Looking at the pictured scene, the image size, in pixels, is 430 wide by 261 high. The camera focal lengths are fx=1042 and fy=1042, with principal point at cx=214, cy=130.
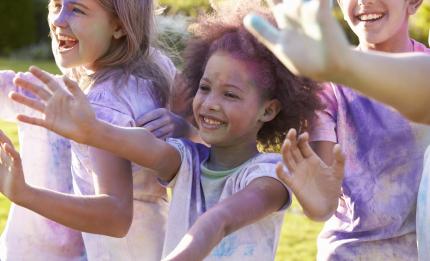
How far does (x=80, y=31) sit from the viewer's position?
3.80m

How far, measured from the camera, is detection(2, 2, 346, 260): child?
11.3ft

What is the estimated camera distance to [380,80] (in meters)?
2.48

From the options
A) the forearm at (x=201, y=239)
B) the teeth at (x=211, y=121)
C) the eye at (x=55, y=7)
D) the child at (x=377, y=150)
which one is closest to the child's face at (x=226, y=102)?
the teeth at (x=211, y=121)

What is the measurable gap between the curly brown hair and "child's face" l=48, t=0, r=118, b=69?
326 mm

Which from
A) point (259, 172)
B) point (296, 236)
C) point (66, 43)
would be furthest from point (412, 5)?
point (296, 236)

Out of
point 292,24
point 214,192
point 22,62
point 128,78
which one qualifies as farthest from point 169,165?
point 22,62

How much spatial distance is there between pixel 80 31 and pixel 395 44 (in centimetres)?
115

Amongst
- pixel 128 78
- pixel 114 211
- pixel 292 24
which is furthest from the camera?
pixel 128 78

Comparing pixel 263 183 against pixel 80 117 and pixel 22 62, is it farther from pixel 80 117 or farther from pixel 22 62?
pixel 22 62

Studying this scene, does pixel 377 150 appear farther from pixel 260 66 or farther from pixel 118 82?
pixel 118 82

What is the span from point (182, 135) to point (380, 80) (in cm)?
150

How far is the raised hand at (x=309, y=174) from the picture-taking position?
126 inches

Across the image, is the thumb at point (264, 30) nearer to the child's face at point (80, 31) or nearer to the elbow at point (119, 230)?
the elbow at point (119, 230)

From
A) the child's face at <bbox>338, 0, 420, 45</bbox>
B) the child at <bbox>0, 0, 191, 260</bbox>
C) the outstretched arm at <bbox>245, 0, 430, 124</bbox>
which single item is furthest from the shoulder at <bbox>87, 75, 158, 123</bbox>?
the outstretched arm at <bbox>245, 0, 430, 124</bbox>
